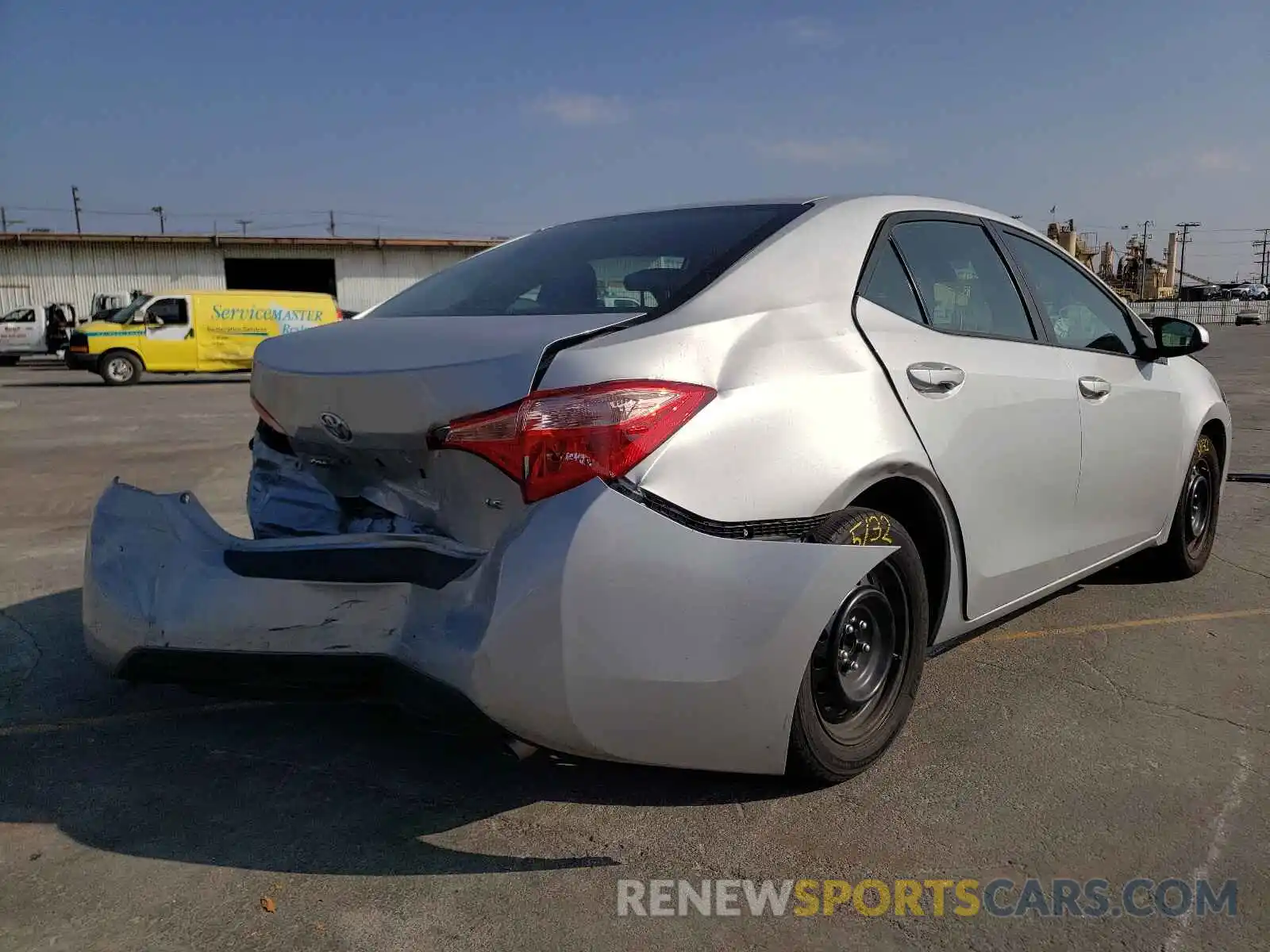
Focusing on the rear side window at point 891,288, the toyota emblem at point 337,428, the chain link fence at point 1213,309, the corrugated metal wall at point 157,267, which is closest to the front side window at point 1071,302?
the rear side window at point 891,288

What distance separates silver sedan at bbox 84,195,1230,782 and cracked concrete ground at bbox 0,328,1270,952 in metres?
0.24

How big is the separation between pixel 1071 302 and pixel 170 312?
20303 mm

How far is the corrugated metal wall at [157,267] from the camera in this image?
3678cm

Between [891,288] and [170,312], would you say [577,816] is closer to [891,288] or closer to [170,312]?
[891,288]

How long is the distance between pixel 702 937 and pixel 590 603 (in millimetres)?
709

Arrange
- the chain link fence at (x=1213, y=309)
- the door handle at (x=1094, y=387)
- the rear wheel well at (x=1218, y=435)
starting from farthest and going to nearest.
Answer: the chain link fence at (x=1213, y=309), the rear wheel well at (x=1218, y=435), the door handle at (x=1094, y=387)

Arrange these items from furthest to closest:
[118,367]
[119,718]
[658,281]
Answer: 1. [118,367]
2. [119,718]
3. [658,281]

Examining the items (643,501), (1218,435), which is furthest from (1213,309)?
(643,501)

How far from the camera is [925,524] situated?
2.87 meters

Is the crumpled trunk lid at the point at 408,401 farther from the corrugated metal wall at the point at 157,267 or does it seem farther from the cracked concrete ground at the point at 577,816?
the corrugated metal wall at the point at 157,267

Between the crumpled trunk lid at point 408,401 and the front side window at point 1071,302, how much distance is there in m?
1.95

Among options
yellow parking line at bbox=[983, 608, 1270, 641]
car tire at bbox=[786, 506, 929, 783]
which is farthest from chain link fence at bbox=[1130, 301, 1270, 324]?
car tire at bbox=[786, 506, 929, 783]

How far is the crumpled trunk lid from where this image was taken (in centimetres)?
226

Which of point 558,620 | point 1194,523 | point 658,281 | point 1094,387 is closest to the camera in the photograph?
point 558,620
